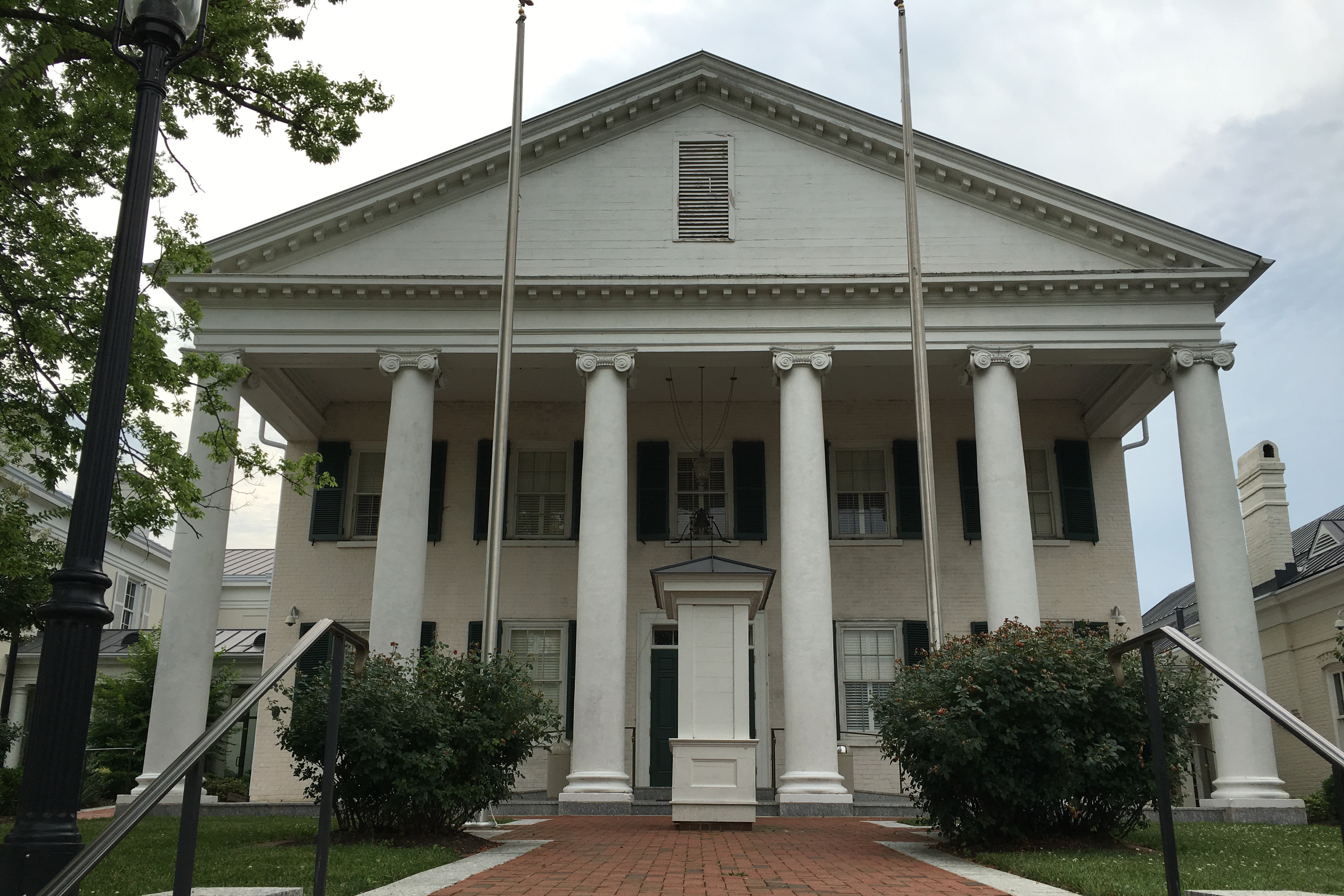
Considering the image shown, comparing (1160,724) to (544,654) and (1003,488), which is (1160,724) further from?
(544,654)

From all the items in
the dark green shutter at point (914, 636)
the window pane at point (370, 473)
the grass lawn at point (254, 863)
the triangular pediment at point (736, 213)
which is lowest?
the grass lawn at point (254, 863)

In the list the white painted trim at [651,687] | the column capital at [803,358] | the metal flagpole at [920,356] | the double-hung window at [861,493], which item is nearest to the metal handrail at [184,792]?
the metal flagpole at [920,356]

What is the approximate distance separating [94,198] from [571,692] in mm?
11821

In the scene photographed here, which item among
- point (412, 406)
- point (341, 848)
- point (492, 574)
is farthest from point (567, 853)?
point (412, 406)

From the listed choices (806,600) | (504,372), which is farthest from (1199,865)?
(504,372)

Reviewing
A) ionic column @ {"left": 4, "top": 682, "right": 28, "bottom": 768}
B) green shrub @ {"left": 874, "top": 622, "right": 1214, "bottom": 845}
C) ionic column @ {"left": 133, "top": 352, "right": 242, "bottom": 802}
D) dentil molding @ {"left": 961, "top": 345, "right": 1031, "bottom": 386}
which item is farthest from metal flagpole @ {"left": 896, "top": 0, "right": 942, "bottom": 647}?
ionic column @ {"left": 4, "top": 682, "right": 28, "bottom": 768}

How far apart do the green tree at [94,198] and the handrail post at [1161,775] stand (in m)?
9.69

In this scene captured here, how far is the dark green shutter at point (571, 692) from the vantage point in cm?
2016

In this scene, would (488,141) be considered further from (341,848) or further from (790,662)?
(341,848)

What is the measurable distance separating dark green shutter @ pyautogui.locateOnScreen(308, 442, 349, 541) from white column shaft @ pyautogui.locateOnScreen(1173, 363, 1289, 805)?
15747mm

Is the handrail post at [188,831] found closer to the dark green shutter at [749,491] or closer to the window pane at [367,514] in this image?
the dark green shutter at [749,491]

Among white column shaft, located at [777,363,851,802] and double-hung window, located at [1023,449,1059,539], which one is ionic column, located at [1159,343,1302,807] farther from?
white column shaft, located at [777,363,851,802]

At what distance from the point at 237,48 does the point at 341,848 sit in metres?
8.70

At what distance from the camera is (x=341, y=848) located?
9930mm
